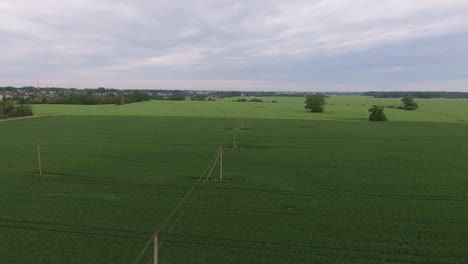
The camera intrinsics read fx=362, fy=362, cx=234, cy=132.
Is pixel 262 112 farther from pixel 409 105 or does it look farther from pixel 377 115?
pixel 409 105

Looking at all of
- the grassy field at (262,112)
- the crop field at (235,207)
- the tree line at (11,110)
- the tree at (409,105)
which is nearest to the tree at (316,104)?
the grassy field at (262,112)

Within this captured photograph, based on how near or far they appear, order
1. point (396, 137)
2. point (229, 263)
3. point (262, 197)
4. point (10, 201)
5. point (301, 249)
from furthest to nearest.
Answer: point (396, 137) → point (262, 197) → point (10, 201) → point (301, 249) → point (229, 263)

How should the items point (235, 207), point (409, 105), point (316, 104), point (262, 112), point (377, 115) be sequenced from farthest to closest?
point (409, 105), point (316, 104), point (262, 112), point (377, 115), point (235, 207)

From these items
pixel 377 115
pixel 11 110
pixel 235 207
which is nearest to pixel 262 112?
pixel 377 115

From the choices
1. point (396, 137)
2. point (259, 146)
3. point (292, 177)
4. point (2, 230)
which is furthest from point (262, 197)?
point (396, 137)

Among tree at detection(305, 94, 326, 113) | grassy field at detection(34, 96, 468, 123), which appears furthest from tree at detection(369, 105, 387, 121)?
tree at detection(305, 94, 326, 113)

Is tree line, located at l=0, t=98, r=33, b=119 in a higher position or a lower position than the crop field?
higher

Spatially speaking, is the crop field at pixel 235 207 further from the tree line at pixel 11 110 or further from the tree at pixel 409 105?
the tree at pixel 409 105

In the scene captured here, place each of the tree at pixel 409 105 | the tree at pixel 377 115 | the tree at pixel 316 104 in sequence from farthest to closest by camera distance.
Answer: the tree at pixel 409 105
the tree at pixel 316 104
the tree at pixel 377 115

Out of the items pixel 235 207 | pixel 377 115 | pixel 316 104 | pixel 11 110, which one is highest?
pixel 316 104

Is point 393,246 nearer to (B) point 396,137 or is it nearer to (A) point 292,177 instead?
(A) point 292,177

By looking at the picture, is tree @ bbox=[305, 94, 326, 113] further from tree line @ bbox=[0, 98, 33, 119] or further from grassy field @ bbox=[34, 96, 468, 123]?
tree line @ bbox=[0, 98, 33, 119]
